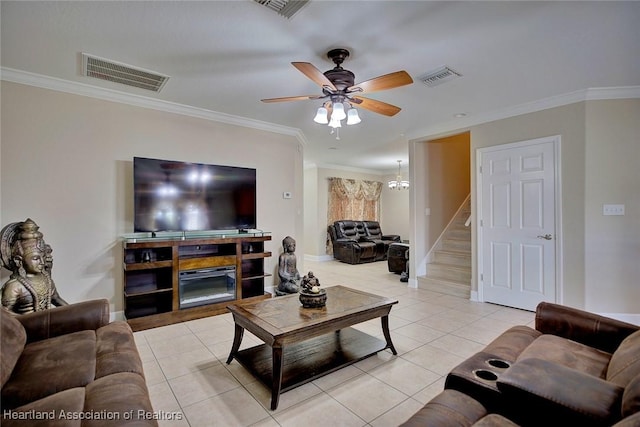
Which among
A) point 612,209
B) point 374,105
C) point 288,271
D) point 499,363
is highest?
point 374,105

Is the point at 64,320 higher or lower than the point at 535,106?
lower

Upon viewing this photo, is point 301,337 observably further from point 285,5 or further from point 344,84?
point 285,5

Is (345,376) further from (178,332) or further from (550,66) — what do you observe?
(550,66)

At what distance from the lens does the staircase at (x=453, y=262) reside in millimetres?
4695

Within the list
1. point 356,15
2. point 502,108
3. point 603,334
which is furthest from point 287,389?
point 502,108

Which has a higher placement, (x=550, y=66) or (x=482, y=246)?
(x=550, y=66)

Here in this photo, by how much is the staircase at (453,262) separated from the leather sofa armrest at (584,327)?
99.1 inches

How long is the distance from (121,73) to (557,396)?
389cm

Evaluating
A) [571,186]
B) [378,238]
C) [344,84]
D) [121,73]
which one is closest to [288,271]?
[344,84]

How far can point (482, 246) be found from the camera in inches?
169

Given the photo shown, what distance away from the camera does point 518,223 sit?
3.95 m

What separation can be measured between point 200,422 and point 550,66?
400 centimetres

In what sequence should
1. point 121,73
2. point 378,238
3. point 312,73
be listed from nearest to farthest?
point 312,73 → point 121,73 → point 378,238

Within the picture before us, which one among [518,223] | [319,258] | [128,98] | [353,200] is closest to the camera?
[128,98]
